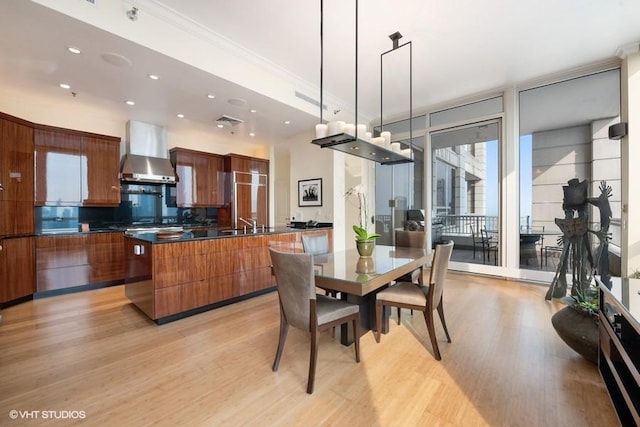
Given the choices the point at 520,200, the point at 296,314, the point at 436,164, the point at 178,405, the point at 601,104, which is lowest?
the point at 178,405

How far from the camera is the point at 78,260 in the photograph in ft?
12.9

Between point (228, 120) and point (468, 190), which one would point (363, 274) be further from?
point (228, 120)

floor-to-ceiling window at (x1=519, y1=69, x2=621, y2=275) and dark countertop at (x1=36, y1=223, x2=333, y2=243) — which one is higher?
floor-to-ceiling window at (x1=519, y1=69, x2=621, y2=275)

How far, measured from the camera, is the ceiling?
2535 mm

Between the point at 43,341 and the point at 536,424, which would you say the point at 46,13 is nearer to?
the point at 43,341

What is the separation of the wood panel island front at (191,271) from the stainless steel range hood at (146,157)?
199 cm

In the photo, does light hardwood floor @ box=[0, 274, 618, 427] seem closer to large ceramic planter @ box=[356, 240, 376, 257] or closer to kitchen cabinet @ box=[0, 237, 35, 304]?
kitchen cabinet @ box=[0, 237, 35, 304]

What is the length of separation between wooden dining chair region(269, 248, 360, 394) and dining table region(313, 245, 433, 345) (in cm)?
18

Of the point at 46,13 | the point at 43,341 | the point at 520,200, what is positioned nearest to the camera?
the point at 46,13

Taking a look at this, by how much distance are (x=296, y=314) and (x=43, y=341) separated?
2.44m

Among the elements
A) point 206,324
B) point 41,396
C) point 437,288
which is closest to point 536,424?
point 437,288

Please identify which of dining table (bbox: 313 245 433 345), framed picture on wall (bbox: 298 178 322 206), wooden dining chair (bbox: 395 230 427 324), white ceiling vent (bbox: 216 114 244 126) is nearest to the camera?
dining table (bbox: 313 245 433 345)

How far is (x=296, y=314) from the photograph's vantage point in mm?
1869

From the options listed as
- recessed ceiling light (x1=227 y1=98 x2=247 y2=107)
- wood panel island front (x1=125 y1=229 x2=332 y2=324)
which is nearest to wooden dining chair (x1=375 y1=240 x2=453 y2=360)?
wood panel island front (x1=125 y1=229 x2=332 y2=324)
